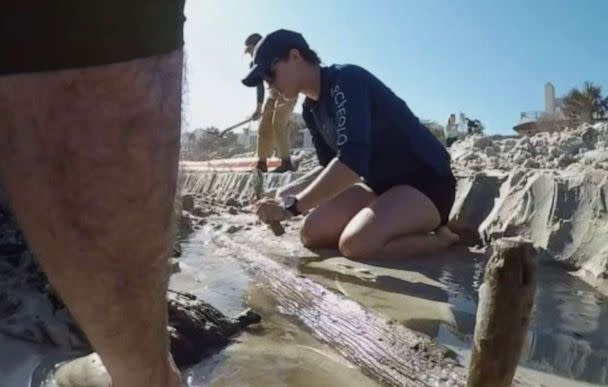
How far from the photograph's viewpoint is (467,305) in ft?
7.88

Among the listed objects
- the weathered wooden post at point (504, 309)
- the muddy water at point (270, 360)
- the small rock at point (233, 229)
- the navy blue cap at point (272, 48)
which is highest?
the navy blue cap at point (272, 48)

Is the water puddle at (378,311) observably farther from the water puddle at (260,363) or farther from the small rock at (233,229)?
the small rock at (233,229)

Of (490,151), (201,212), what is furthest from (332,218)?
(490,151)

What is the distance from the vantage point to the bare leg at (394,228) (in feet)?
10.9

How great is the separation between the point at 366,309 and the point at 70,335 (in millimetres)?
967

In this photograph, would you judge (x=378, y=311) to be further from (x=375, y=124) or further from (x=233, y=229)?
(x=233, y=229)

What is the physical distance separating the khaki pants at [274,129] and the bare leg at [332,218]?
277cm

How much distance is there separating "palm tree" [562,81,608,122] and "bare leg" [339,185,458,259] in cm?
1772

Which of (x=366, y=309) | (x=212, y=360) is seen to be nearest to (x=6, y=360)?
(x=212, y=360)

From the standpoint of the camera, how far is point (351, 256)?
11.0 feet

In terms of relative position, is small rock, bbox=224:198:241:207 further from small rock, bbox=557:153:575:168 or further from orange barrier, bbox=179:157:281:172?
small rock, bbox=557:153:575:168

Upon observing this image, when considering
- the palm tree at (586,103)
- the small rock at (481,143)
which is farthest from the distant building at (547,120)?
the small rock at (481,143)

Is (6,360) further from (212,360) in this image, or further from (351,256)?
(351,256)

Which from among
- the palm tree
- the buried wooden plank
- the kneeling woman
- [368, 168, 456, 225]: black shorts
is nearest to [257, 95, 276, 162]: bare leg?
the kneeling woman
